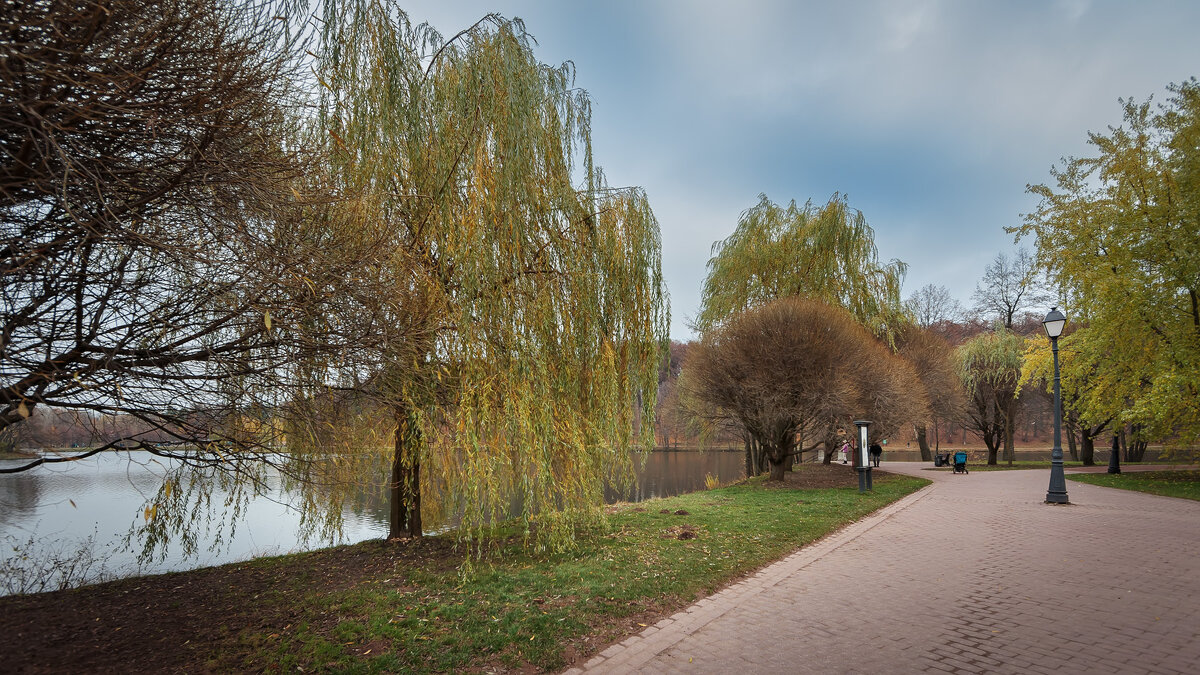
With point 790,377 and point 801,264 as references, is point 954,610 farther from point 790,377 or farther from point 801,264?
point 801,264

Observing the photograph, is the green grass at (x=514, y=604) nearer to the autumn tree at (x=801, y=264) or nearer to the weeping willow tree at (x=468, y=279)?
the weeping willow tree at (x=468, y=279)

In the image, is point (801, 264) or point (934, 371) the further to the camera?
point (934, 371)

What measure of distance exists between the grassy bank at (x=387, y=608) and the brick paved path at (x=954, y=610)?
1.59 ft

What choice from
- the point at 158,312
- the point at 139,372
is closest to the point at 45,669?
the point at 139,372

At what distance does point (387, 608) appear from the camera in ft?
16.8

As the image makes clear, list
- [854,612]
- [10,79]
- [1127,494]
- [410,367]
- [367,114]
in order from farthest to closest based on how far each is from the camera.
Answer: [1127,494]
[367,114]
[410,367]
[854,612]
[10,79]

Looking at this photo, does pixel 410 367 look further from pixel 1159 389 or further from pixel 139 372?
pixel 1159 389

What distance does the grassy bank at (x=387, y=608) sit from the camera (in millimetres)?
4090

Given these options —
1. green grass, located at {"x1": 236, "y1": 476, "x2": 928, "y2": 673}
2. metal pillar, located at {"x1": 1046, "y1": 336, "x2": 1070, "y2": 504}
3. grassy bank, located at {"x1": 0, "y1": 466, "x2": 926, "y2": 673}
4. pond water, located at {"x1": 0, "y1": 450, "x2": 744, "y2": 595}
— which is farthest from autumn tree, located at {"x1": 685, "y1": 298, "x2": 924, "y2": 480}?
grassy bank, located at {"x1": 0, "y1": 466, "x2": 926, "y2": 673}

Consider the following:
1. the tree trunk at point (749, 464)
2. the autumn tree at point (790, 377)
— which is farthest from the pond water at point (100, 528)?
the autumn tree at point (790, 377)

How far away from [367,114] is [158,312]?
3373 mm

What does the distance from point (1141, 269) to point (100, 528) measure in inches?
1021

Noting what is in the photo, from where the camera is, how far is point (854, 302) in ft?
67.1

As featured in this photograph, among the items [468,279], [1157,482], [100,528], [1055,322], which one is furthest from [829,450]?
[100,528]
